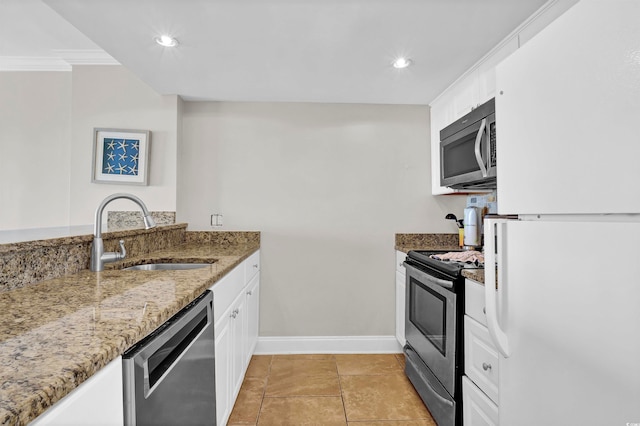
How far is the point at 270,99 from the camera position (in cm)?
290

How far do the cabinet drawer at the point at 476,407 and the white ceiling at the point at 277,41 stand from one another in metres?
1.74

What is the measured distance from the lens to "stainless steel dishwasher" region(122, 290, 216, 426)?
0.76m

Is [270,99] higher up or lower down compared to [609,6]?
higher up

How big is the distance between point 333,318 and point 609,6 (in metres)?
2.67

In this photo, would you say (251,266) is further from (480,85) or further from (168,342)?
(480,85)

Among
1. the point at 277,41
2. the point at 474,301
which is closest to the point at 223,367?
the point at 474,301

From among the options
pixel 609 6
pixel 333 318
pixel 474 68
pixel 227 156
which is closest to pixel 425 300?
pixel 333 318

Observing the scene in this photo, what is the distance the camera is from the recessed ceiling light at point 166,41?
6.20 feet

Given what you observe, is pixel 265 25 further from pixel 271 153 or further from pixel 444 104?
pixel 444 104

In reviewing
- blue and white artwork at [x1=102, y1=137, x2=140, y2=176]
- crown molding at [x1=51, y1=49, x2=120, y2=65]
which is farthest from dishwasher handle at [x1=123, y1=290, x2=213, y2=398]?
crown molding at [x1=51, y1=49, x2=120, y2=65]

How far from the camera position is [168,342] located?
3.13ft

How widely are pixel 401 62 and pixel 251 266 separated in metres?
1.73

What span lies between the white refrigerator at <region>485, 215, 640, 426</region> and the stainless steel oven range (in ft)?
2.25

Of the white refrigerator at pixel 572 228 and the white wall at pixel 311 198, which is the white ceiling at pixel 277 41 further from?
the white refrigerator at pixel 572 228
